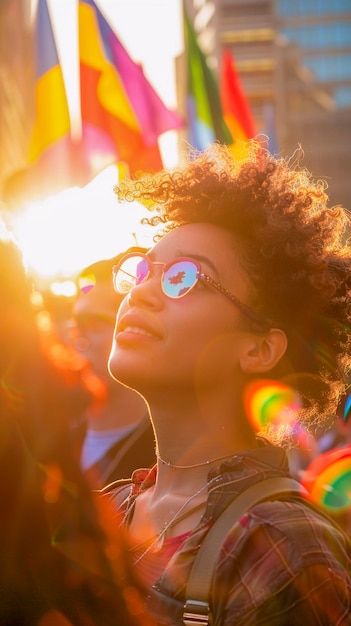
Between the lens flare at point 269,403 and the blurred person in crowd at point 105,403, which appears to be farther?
the blurred person in crowd at point 105,403

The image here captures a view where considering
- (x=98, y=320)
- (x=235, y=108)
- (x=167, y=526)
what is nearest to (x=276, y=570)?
(x=167, y=526)

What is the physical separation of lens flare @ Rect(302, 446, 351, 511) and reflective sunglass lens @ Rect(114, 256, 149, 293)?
132cm

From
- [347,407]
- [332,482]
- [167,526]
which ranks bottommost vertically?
[332,482]

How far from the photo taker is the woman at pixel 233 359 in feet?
5.33

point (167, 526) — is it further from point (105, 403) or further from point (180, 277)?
point (105, 403)

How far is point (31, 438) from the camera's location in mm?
1070

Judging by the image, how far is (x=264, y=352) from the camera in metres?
2.17

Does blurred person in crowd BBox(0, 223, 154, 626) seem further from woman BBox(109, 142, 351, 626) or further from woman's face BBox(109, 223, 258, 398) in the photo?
woman's face BBox(109, 223, 258, 398)

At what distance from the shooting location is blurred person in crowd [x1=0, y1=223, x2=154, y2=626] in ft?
3.33

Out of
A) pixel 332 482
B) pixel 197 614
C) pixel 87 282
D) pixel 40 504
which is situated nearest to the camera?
pixel 40 504

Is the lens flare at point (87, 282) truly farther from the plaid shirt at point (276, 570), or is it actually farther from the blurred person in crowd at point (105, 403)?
the plaid shirt at point (276, 570)

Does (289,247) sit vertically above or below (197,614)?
above

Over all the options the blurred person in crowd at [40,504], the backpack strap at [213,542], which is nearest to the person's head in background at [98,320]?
the backpack strap at [213,542]

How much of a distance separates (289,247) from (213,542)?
0.79m
